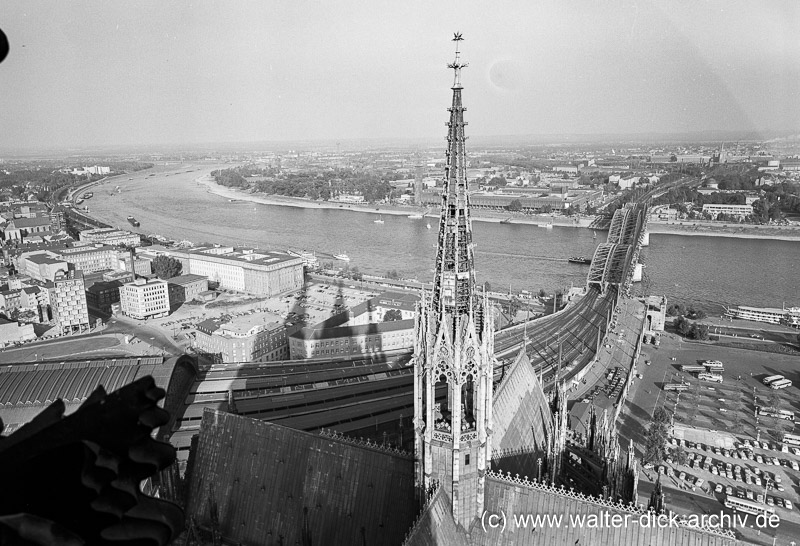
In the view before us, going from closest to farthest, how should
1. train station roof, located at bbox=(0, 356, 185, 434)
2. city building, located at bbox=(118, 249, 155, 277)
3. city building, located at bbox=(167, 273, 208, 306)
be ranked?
train station roof, located at bbox=(0, 356, 185, 434)
city building, located at bbox=(167, 273, 208, 306)
city building, located at bbox=(118, 249, 155, 277)

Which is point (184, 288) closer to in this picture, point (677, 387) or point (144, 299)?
point (144, 299)

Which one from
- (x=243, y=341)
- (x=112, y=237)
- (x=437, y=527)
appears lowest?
(x=243, y=341)

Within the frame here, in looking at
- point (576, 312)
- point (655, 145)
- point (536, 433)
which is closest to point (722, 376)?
point (576, 312)

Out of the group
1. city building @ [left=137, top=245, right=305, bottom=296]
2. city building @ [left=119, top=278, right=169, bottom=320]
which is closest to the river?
city building @ [left=137, top=245, right=305, bottom=296]

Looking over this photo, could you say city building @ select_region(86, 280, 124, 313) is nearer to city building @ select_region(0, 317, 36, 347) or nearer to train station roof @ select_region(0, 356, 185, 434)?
city building @ select_region(0, 317, 36, 347)

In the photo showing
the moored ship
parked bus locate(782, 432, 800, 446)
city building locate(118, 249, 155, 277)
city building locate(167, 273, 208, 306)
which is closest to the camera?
parked bus locate(782, 432, 800, 446)

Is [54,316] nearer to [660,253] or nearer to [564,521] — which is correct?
[564,521]

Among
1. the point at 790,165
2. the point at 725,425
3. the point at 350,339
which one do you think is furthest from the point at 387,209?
the point at 725,425
